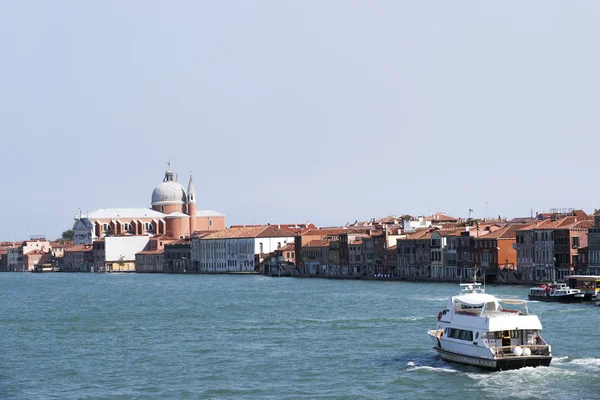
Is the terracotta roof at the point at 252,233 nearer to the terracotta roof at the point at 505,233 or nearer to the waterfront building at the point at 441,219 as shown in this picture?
the waterfront building at the point at 441,219

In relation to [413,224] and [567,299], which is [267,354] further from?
[413,224]

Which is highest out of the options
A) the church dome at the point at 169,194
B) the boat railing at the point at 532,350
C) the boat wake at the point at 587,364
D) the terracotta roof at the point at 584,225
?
A: the church dome at the point at 169,194

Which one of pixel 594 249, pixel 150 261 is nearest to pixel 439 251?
pixel 594 249

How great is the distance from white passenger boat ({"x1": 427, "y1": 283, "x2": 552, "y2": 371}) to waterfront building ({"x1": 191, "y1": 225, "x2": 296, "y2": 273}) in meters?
77.0

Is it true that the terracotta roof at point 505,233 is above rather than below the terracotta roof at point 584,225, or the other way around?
below

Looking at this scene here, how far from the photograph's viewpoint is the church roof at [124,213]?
139 meters

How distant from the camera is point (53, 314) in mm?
46844

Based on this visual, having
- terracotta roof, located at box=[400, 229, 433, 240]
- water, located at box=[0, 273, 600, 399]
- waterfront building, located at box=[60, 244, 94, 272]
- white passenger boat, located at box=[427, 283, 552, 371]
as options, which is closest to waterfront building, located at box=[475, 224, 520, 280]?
terracotta roof, located at box=[400, 229, 433, 240]

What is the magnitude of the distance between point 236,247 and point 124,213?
35.0 m

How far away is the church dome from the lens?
14075 centimetres

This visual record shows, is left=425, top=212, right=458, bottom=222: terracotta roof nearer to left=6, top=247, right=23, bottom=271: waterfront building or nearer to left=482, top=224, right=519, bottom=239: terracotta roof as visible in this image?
left=482, top=224, right=519, bottom=239: terracotta roof

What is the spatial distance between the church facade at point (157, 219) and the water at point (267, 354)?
3288 inches

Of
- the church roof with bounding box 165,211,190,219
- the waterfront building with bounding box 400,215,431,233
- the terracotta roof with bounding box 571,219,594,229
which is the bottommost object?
the terracotta roof with bounding box 571,219,594,229

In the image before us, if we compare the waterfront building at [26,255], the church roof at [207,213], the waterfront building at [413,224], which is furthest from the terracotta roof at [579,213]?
the waterfront building at [26,255]
